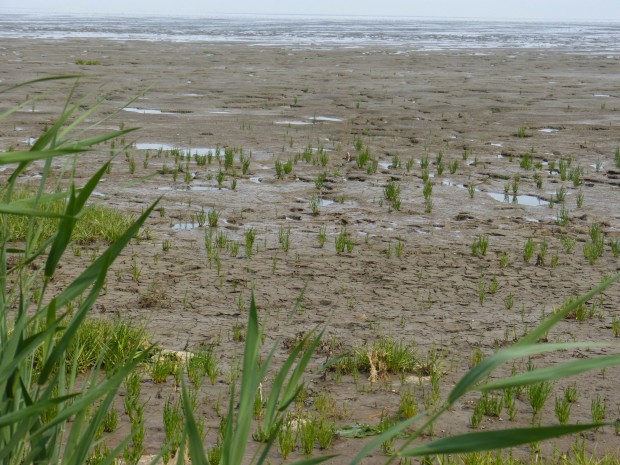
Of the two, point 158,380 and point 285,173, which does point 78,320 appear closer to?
point 158,380

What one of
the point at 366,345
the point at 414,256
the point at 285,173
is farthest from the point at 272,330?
the point at 285,173

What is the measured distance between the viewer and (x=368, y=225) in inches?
370

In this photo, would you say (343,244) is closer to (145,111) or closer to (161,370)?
(161,370)

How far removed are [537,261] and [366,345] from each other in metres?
2.69

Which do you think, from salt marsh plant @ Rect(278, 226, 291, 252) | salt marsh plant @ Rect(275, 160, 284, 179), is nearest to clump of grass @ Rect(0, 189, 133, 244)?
salt marsh plant @ Rect(278, 226, 291, 252)

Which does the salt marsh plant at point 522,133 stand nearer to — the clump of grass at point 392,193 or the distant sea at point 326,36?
the clump of grass at point 392,193

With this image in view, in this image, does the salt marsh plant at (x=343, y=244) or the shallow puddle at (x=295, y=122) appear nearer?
the salt marsh plant at (x=343, y=244)

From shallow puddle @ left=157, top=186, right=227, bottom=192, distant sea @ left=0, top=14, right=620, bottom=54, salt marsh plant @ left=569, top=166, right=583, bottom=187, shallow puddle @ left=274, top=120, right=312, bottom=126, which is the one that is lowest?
distant sea @ left=0, top=14, right=620, bottom=54

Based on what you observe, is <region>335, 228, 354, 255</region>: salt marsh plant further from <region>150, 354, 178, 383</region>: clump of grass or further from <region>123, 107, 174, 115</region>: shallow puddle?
<region>123, 107, 174, 115</region>: shallow puddle

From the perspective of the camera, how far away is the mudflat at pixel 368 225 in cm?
568

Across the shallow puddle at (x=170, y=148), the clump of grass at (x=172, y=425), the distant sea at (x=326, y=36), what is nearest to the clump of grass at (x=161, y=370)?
the clump of grass at (x=172, y=425)

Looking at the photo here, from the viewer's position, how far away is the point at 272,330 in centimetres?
627

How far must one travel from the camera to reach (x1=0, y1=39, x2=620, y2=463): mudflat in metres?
5.68

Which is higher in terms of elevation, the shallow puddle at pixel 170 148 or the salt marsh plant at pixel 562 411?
the salt marsh plant at pixel 562 411
